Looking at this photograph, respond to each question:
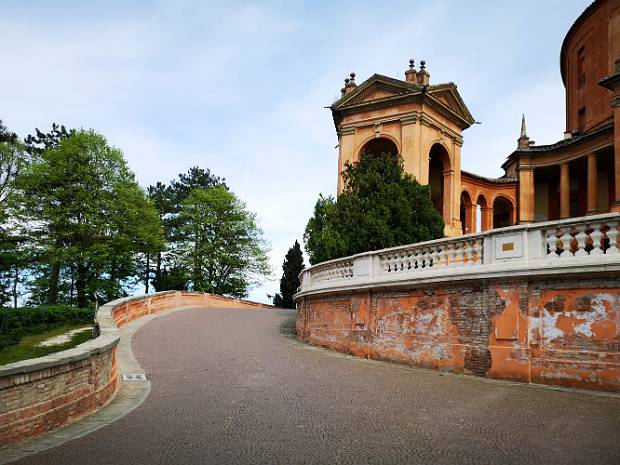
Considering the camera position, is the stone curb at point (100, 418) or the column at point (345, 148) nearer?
the stone curb at point (100, 418)

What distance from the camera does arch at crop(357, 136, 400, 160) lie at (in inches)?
1147

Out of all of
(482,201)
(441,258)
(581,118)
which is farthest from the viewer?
(482,201)

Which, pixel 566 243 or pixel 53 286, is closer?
pixel 566 243

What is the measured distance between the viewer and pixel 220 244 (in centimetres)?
5081

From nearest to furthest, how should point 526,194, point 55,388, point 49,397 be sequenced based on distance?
point 49,397 < point 55,388 < point 526,194

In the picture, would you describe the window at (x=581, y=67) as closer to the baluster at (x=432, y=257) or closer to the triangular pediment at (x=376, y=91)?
the triangular pediment at (x=376, y=91)

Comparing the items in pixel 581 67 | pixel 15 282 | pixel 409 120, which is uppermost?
pixel 581 67

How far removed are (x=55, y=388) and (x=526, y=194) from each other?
28.6m

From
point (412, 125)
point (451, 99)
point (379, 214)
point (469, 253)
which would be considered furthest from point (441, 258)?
point (451, 99)

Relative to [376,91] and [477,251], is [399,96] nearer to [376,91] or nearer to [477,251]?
[376,91]

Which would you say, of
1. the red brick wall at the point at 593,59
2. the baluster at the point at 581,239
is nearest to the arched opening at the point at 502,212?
the red brick wall at the point at 593,59

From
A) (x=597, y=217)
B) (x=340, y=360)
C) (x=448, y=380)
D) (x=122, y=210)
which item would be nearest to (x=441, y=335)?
(x=448, y=380)

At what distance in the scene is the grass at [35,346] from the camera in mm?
18108

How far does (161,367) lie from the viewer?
12516mm
